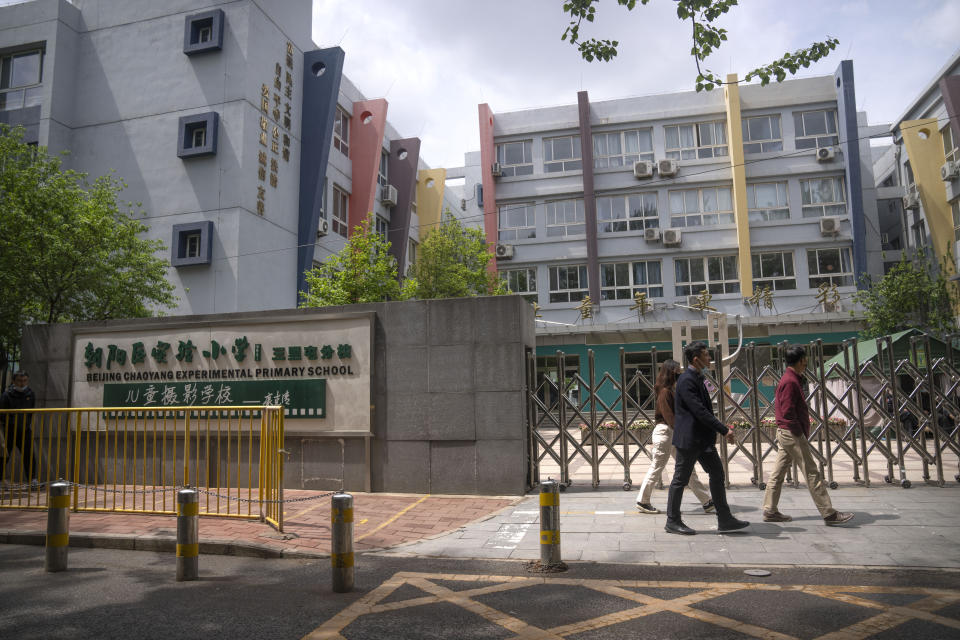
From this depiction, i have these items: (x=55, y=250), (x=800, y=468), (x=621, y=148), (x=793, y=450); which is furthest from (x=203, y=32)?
(x=800, y=468)

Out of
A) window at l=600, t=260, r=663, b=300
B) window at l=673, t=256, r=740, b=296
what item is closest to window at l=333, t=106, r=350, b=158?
window at l=600, t=260, r=663, b=300

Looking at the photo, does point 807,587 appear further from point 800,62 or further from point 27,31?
point 27,31

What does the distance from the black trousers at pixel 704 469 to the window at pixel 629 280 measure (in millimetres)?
21499

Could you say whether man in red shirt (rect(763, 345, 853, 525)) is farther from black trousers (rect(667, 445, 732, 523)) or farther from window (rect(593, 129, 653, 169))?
window (rect(593, 129, 653, 169))

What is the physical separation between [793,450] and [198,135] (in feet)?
61.9

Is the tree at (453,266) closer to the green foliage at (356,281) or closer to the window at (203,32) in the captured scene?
the green foliage at (356,281)

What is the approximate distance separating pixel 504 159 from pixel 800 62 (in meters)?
23.2

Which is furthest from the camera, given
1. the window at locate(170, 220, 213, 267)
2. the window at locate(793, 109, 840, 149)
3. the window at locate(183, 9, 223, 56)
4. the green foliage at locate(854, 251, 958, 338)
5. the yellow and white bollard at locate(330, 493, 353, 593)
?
the window at locate(793, 109, 840, 149)

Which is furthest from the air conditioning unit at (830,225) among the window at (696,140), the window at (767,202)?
the window at (696,140)

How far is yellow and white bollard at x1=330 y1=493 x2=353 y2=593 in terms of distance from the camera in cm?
473

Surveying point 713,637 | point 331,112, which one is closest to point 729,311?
point 331,112

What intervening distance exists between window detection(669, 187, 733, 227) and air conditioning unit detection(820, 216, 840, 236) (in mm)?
3308

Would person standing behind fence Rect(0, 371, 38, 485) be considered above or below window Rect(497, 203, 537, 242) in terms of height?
below

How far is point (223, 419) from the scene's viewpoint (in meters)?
9.24
